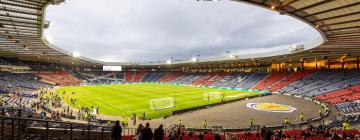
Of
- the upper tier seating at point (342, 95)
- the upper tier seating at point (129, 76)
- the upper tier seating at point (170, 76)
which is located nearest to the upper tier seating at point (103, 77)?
the upper tier seating at point (129, 76)

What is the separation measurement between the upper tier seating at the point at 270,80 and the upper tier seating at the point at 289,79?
2470 millimetres

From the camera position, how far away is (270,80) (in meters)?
70.7

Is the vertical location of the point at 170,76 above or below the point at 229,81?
above

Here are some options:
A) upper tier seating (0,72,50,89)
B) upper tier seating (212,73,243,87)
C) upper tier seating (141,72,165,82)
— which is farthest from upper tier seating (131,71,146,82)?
upper tier seating (212,73,243,87)

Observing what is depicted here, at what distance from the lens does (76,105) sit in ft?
138

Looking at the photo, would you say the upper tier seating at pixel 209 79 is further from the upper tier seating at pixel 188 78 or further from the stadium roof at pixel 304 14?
the stadium roof at pixel 304 14

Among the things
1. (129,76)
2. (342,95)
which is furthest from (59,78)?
(342,95)

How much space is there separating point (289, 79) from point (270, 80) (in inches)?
237

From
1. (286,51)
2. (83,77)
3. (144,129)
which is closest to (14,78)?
(83,77)

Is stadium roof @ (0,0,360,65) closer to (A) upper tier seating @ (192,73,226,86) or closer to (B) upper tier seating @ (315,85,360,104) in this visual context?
(B) upper tier seating @ (315,85,360,104)

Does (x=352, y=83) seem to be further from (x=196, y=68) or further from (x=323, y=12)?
(x=196, y=68)

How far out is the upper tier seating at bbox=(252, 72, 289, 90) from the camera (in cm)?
6812

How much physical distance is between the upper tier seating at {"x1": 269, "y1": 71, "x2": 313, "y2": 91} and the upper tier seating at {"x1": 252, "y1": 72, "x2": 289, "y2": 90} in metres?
2.47

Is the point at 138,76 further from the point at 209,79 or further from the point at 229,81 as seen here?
the point at 229,81
